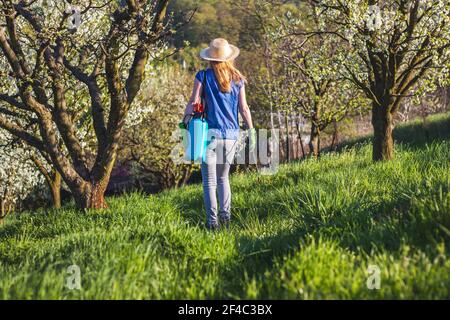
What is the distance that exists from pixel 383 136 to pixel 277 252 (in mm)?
5597

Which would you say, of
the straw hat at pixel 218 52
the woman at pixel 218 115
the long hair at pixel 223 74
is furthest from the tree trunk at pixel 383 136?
the straw hat at pixel 218 52

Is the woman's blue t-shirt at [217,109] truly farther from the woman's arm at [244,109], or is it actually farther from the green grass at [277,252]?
the green grass at [277,252]

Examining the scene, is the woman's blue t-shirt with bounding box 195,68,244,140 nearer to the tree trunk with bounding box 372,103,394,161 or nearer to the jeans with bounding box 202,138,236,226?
the jeans with bounding box 202,138,236,226

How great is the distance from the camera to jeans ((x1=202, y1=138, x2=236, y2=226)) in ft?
20.5

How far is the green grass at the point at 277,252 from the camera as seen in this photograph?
131 inches

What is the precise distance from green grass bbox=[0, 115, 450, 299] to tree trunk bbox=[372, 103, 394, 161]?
2207 mm

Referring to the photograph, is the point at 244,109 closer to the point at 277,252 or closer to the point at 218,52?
the point at 218,52

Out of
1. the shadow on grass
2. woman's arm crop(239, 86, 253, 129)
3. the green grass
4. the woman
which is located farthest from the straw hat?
the shadow on grass

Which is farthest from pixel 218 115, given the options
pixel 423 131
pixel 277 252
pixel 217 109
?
pixel 423 131

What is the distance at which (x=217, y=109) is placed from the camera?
246 inches

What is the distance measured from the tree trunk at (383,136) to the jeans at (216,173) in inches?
155

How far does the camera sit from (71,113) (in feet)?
49.9

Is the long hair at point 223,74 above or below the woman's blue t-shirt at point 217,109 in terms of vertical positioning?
above
